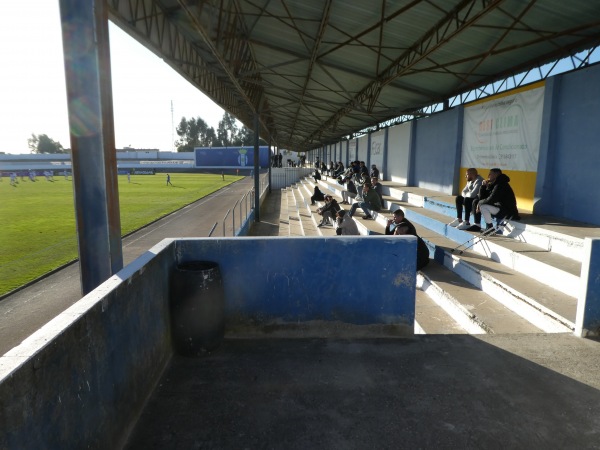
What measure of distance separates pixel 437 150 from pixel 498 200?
870 centimetres

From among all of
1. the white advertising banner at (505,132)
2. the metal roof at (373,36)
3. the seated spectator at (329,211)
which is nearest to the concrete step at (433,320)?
the metal roof at (373,36)

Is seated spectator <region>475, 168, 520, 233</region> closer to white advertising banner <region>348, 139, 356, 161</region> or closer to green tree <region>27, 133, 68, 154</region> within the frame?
white advertising banner <region>348, 139, 356, 161</region>

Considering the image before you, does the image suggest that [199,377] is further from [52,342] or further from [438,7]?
[438,7]

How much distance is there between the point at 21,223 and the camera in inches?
806

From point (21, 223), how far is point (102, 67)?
2120cm

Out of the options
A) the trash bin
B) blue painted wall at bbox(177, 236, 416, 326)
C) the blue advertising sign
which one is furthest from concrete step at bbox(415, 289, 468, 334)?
the blue advertising sign

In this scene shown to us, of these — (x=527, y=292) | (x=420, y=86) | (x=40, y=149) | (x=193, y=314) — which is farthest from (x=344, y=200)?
(x=40, y=149)

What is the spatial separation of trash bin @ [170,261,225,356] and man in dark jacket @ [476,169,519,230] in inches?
262

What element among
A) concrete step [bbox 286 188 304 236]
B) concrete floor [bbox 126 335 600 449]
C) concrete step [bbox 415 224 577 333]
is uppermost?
concrete step [bbox 415 224 577 333]

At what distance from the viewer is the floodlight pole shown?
11.6ft

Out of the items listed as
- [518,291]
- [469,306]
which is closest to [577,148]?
[518,291]

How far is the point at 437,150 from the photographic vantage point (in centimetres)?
1648

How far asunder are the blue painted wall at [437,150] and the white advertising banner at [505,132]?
0.46 m

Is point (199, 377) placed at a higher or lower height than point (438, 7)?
lower
